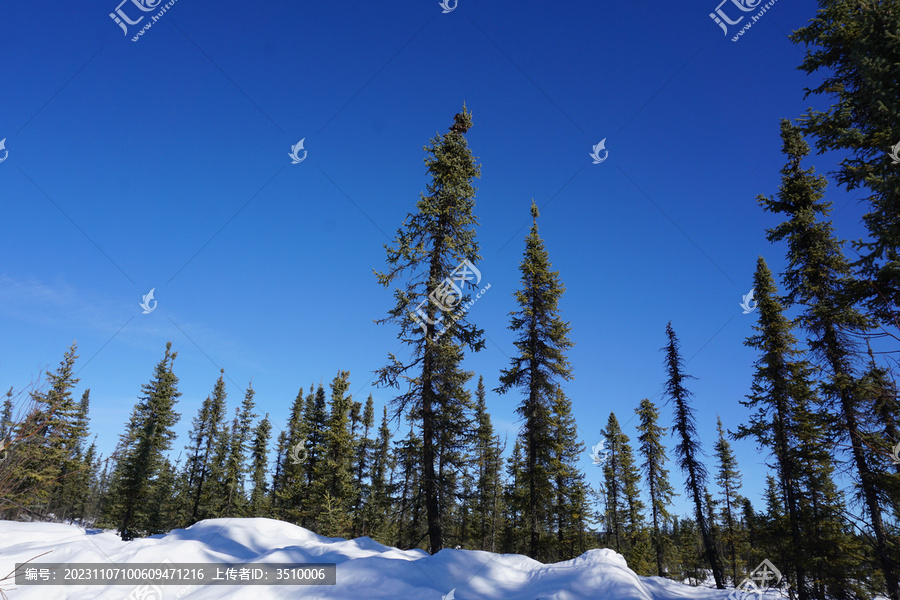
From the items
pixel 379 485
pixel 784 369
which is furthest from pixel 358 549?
pixel 379 485

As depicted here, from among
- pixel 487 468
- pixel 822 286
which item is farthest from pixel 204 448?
pixel 822 286

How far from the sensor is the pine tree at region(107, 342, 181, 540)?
34344 millimetres

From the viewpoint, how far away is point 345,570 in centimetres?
670

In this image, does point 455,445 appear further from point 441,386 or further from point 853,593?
point 853,593

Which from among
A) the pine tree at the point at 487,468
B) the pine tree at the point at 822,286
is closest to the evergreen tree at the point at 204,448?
the pine tree at the point at 487,468

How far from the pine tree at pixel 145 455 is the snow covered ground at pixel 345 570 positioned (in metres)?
29.9

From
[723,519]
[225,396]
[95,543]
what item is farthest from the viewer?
[225,396]

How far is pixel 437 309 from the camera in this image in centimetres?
1608

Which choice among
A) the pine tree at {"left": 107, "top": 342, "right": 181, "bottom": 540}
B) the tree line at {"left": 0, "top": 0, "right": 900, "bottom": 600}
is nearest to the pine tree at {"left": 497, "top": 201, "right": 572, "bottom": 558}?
the tree line at {"left": 0, "top": 0, "right": 900, "bottom": 600}

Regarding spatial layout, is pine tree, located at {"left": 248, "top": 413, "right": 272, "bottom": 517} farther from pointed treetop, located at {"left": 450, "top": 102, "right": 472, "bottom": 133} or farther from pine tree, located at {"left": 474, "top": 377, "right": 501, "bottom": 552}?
pointed treetop, located at {"left": 450, "top": 102, "right": 472, "bottom": 133}

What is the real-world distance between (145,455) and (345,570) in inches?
1485

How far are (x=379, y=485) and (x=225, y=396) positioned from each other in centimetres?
1873

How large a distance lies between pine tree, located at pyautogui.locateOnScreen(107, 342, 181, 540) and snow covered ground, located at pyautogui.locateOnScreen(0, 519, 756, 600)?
29.9 meters

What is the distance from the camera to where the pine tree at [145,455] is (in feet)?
113
